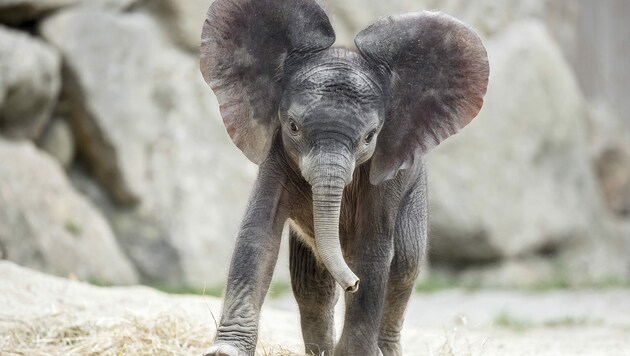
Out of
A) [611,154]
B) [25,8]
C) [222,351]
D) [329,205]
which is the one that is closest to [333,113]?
[329,205]

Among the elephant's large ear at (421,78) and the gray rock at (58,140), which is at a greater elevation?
the gray rock at (58,140)

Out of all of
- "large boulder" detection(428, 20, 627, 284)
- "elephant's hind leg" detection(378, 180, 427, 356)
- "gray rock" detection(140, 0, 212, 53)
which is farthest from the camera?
"large boulder" detection(428, 20, 627, 284)

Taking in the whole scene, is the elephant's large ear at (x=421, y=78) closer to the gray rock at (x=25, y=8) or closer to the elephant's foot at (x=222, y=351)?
the elephant's foot at (x=222, y=351)

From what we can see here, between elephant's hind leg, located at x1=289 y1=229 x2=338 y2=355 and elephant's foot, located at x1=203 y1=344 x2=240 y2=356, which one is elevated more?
elephant's hind leg, located at x1=289 y1=229 x2=338 y2=355

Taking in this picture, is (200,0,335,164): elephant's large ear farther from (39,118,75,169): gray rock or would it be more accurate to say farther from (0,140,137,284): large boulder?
A: (39,118,75,169): gray rock

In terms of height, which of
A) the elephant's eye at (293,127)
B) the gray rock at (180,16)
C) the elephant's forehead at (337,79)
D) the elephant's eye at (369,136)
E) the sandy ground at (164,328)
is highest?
the gray rock at (180,16)

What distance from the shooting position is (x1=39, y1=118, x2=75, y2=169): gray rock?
11.0 metres

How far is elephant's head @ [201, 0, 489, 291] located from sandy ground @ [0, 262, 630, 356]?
100 centimetres

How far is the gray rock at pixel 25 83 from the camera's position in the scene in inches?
394

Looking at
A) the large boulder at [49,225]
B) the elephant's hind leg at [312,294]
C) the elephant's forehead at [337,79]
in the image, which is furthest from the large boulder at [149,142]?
the elephant's forehead at [337,79]

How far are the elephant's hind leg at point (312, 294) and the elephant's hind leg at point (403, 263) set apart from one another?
0.93 feet

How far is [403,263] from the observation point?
5375 mm

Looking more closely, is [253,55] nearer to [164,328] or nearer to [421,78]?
[421,78]

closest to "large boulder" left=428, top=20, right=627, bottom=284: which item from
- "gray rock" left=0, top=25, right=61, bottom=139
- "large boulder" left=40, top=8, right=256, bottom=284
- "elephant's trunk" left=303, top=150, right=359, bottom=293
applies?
"large boulder" left=40, top=8, right=256, bottom=284
